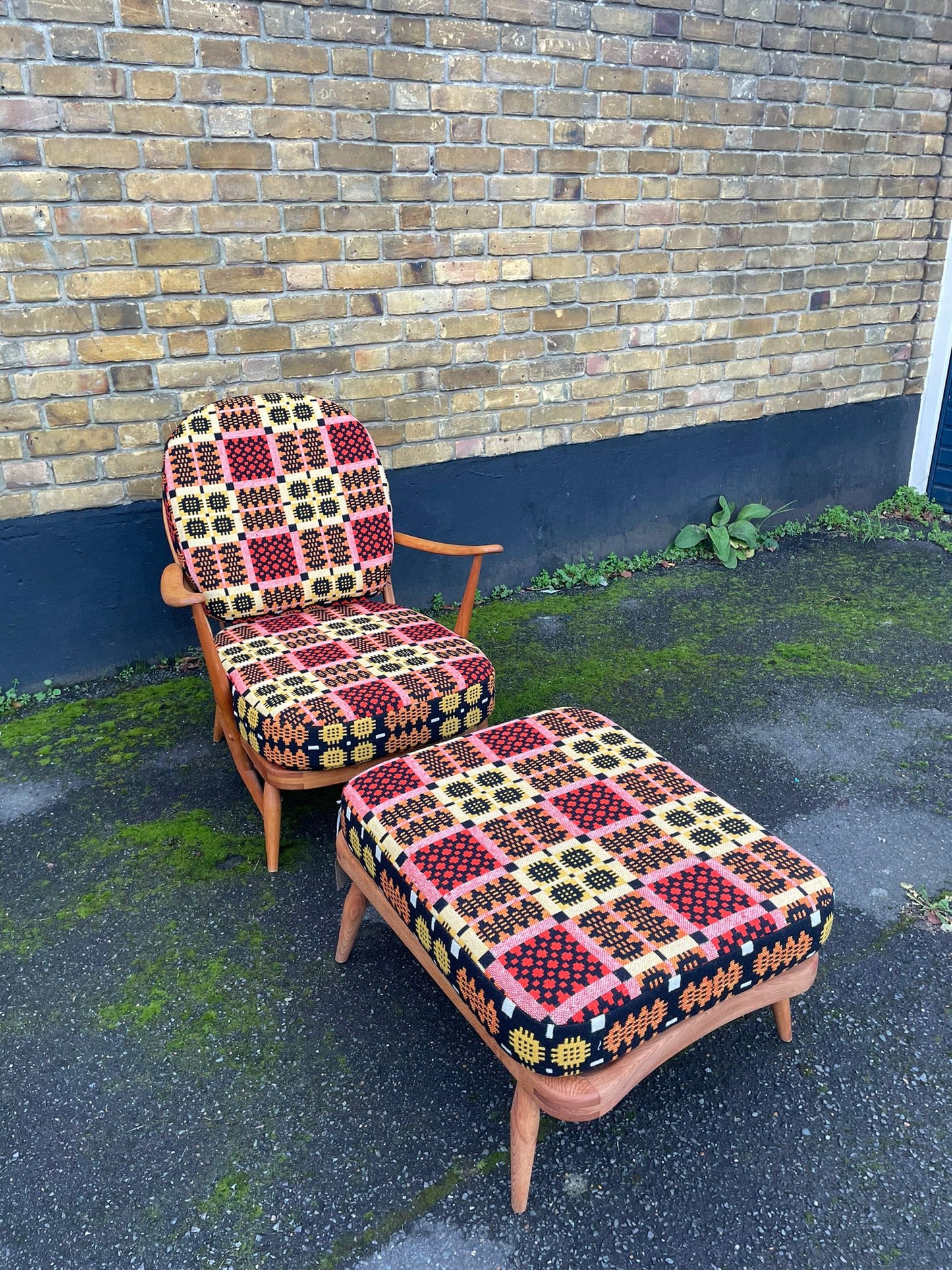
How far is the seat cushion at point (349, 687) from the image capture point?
2434mm

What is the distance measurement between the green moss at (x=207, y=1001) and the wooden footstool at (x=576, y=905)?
26cm

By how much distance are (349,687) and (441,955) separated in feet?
3.12

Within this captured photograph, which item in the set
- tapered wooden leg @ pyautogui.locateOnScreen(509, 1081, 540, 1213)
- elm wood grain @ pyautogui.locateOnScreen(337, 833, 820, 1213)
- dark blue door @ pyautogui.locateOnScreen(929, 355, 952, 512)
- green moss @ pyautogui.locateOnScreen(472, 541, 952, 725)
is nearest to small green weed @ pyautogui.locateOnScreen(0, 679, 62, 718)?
green moss @ pyautogui.locateOnScreen(472, 541, 952, 725)

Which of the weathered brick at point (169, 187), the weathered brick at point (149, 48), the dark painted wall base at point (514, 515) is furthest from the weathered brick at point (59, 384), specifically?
the weathered brick at point (149, 48)

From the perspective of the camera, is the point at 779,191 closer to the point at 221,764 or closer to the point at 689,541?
the point at 689,541

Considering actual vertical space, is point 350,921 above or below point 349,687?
below

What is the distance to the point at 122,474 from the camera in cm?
348

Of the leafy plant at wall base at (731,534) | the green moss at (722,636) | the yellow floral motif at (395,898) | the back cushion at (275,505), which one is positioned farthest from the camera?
the leafy plant at wall base at (731,534)

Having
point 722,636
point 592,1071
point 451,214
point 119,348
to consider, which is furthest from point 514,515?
point 592,1071

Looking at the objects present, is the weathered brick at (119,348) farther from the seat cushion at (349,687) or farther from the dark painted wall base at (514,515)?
the seat cushion at (349,687)

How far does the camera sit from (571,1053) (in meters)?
1.57

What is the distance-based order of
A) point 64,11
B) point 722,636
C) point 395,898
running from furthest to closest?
point 722,636 < point 64,11 < point 395,898

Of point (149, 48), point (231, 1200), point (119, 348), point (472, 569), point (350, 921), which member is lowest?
point (231, 1200)

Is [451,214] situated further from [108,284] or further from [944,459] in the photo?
[944,459]
